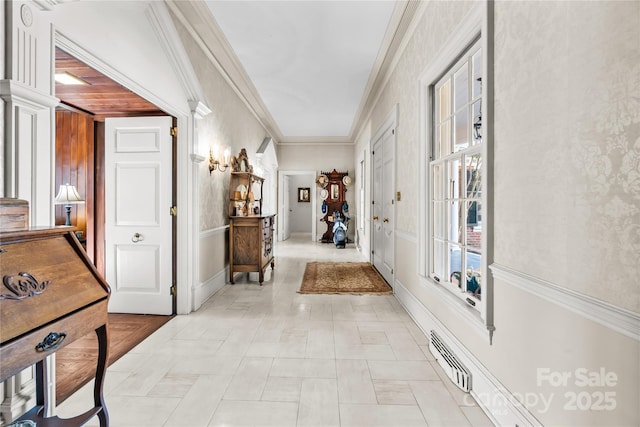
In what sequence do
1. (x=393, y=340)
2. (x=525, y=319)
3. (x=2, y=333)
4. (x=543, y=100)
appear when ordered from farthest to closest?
(x=393, y=340)
(x=525, y=319)
(x=543, y=100)
(x=2, y=333)

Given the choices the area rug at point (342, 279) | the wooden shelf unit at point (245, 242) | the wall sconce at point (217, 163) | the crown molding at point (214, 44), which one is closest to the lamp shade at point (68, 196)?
the wall sconce at point (217, 163)

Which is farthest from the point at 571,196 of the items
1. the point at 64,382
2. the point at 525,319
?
the point at 64,382

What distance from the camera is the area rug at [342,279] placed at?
13.1 ft

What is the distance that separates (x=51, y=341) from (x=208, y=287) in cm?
261

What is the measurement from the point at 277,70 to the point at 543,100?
12.0 feet

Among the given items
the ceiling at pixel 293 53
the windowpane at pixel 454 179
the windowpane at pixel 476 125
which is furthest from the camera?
the ceiling at pixel 293 53

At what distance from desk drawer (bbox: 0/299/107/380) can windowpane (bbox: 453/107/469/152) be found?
2.29m

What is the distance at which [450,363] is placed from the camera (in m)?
1.99

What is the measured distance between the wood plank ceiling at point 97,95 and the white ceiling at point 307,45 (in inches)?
44.7

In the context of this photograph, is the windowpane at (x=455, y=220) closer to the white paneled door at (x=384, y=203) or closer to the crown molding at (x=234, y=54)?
the white paneled door at (x=384, y=203)

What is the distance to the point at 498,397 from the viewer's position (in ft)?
5.12

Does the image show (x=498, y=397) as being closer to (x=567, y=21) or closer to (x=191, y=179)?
(x=567, y=21)

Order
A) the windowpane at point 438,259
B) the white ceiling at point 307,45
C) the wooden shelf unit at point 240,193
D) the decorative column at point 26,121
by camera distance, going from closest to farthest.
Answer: the decorative column at point 26,121, the windowpane at point 438,259, the white ceiling at point 307,45, the wooden shelf unit at point 240,193

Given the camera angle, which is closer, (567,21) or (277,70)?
(567,21)
